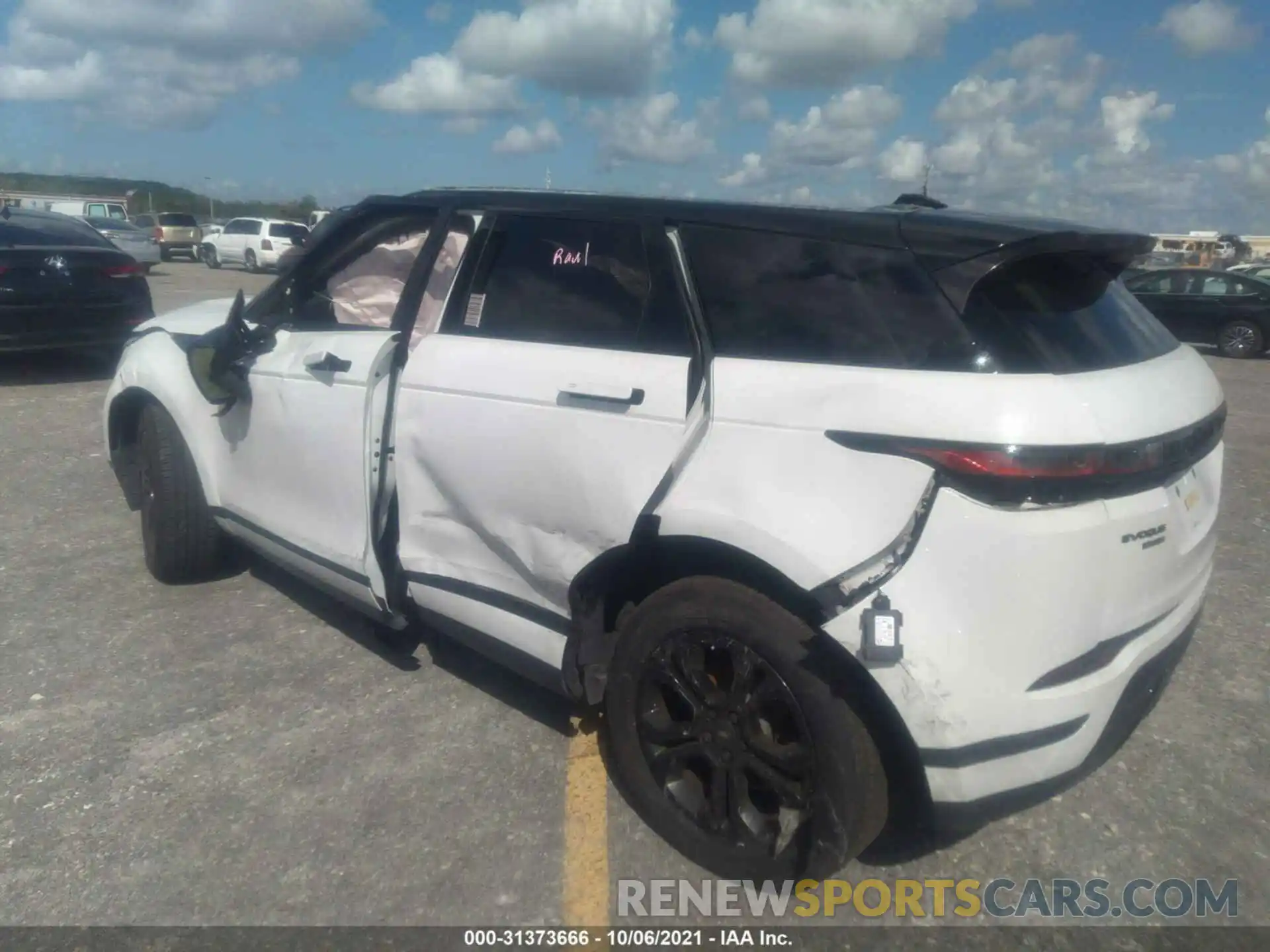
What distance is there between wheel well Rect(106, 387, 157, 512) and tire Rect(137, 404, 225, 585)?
246mm

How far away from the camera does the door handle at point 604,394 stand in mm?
2785

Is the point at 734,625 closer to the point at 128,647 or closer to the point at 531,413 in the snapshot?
the point at 531,413

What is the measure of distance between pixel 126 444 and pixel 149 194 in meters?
71.4

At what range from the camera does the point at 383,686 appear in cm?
385

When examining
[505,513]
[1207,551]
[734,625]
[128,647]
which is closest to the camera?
[734,625]

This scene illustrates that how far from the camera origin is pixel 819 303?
2604mm

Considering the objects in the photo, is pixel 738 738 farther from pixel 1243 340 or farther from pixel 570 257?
pixel 1243 340

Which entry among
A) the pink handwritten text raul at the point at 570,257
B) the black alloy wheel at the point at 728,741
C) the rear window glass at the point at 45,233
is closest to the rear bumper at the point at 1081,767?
the black alloy wheel at the point at 728,741

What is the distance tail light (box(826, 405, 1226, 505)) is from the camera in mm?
2234

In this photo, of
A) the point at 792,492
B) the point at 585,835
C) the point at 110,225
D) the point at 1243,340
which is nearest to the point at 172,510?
the point at 585,835

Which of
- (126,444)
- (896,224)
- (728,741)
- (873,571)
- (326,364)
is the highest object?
(896,224)

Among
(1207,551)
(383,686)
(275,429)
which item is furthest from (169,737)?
(1207,551)

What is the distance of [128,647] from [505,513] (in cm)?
202

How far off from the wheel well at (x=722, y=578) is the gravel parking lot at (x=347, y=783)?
1.39ft
